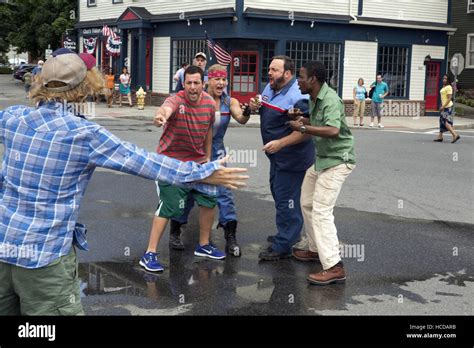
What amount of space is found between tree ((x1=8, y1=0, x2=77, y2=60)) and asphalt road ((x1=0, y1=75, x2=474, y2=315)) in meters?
33.9

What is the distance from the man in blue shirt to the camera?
6289 mm

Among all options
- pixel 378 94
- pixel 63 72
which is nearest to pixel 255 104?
pixel 63 72

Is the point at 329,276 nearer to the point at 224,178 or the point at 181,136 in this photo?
the point at 181,136

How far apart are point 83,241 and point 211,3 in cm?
2374

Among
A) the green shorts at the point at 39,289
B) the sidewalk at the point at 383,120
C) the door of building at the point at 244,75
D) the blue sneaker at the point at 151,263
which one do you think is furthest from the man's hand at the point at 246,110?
the door of building at the point at 244,75

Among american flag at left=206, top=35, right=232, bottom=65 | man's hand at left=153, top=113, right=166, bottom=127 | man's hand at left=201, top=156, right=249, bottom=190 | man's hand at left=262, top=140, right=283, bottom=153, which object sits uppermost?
american flag at left=206, top=35, right=232, bottom=65

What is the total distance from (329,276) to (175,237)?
188 cm

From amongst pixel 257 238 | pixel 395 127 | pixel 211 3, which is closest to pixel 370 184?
pixel 257 238

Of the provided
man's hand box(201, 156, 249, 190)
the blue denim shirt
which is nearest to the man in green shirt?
the blue denim shirt

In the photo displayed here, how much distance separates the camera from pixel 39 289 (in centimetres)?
286

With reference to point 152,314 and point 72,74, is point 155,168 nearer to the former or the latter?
point 72,74

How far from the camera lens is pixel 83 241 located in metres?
3.14

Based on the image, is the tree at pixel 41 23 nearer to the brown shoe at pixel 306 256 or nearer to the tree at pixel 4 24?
the tree at pixel 4 24

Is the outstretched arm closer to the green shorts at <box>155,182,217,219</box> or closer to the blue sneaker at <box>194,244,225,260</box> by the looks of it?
the green shorts at <box>155,182,217,219</box>
